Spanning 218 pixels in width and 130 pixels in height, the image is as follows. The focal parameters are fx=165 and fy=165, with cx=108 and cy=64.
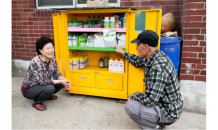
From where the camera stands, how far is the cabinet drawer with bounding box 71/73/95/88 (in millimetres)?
3537

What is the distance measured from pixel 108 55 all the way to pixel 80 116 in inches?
61.0

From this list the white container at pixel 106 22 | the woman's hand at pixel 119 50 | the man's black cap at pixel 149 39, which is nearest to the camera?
the man's black cap at pixel 149 39

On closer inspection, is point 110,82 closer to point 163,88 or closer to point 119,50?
point 119,50

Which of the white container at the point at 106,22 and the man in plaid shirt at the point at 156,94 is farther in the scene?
the white container at the point at 106,22

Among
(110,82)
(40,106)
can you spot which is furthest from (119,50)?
(40,106)

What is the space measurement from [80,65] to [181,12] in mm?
2501

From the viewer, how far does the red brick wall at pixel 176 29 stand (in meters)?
2.99

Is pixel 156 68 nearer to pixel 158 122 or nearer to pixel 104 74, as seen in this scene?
pixel 158 122

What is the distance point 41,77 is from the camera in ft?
9.75

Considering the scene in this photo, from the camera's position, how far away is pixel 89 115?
9.92ft

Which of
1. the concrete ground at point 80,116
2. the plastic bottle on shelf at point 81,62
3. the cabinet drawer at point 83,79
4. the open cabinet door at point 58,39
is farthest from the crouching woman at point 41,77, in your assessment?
the plastic bottle on shelf at point 81,62

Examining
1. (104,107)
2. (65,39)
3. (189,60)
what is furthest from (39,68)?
(189,60)

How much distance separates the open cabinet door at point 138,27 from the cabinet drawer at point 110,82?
21cm

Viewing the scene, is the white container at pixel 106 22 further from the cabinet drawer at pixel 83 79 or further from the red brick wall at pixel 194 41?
the red brick wall at pixel 194 41
